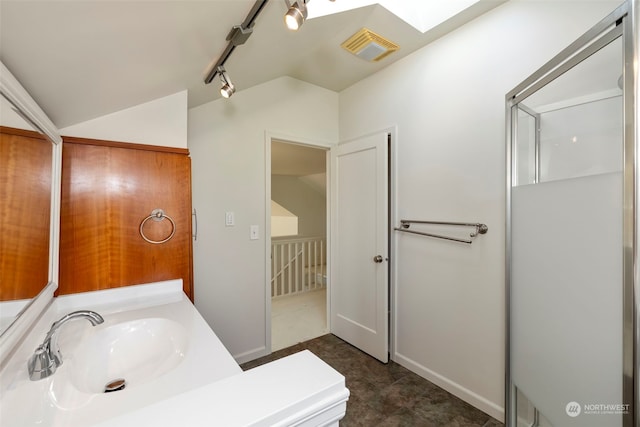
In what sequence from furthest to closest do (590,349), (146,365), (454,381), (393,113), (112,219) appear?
(393,113)
(454,381)
(112,219)
(146,365)
(590,349)

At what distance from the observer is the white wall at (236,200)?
210 centimetres

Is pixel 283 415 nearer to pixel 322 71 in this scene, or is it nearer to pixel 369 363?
pixel 369 363

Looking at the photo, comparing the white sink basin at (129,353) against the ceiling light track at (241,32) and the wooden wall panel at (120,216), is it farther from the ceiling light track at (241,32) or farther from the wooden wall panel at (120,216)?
the ceiling light track at (241,32)

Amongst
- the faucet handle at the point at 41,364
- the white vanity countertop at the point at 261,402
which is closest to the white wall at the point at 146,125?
the faucet handle at the point at 41,364

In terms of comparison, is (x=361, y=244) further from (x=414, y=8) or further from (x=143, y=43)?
(x=143, y=43)

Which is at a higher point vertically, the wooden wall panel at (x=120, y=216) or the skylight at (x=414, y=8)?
the skylight at (x=414, y=8)

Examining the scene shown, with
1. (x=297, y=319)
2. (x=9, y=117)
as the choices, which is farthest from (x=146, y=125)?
(x=297, y=319)

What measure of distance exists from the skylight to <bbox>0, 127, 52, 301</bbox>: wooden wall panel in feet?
4.45

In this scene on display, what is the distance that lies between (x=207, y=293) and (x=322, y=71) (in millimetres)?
2097

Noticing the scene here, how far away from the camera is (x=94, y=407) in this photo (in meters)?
0.67

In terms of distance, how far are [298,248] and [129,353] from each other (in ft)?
10.3

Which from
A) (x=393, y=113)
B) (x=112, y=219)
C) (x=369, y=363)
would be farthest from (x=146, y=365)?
(x=393, y=113)

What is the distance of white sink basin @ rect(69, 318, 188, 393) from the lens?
96 cm

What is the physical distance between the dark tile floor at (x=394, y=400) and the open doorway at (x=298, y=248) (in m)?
0.65
